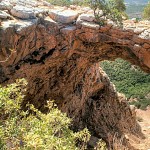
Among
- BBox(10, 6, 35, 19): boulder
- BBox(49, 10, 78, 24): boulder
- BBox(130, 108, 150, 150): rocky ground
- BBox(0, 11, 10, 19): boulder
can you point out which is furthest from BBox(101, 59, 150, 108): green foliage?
BBox(0, 11, 10, 19): boulder

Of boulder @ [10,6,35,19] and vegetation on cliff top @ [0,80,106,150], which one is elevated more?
boulder @ [10,6,35,19]

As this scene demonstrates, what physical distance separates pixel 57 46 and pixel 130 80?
33431 millimetres

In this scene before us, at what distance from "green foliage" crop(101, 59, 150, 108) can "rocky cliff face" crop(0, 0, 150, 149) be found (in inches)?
891

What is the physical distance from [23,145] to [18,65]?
24.8 feet

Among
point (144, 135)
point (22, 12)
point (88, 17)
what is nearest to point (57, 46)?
point (88, 17)

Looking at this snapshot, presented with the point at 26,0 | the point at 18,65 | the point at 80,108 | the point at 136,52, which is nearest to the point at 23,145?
the point at 18,65

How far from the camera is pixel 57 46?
14.3m

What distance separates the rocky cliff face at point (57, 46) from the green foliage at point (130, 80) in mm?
22643

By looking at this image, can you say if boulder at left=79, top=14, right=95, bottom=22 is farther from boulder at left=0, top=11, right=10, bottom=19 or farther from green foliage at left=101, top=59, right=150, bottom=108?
green foliage at left=101, top=59, right=150, bottom=108

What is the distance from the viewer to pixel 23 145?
639 cm

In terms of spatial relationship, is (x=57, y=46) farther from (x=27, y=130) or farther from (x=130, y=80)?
(x=130, y=80)

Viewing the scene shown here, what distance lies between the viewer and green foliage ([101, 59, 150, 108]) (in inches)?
1608

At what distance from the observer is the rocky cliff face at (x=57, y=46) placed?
1306 cm

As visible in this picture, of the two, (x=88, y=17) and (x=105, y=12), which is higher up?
(x=105, y=12)
